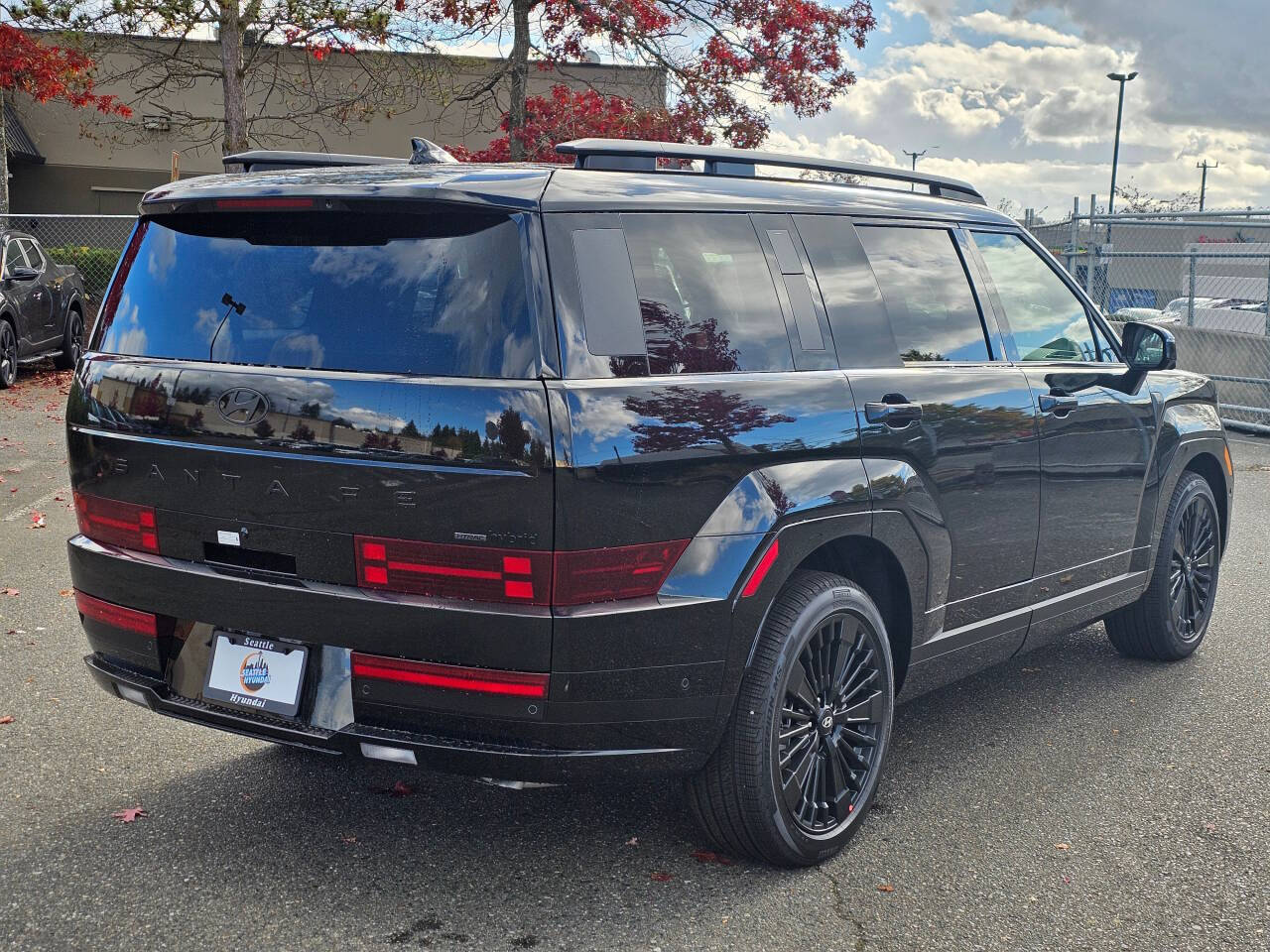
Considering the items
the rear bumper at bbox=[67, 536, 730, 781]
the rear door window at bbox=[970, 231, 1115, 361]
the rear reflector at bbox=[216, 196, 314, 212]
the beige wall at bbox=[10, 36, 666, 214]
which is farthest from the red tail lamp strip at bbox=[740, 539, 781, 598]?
the beige wall at bbox=[10, 36, 666, 214]

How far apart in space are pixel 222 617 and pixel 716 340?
4.86ft

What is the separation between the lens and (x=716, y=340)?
140 inches

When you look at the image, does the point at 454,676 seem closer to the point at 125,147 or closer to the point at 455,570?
the point at 455,570

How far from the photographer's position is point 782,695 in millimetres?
3572

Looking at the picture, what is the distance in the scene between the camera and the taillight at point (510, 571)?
10.1 feet

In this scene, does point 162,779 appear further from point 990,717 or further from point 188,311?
point 990,717

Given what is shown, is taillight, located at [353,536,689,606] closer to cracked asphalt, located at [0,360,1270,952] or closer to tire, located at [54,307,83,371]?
cracked asphalt, located at [0,360,1270,952]

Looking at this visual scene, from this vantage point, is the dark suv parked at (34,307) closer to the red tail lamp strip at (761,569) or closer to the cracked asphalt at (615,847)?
the cracked asphalt at (615,847)

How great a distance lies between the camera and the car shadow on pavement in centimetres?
334

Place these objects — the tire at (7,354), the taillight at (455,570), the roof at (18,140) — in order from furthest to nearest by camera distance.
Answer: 1. the roof at (18,140)
2. the tire at (7,354)
3. the taillight at (455,570)

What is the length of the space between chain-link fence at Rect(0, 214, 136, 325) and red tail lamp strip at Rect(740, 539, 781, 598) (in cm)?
1967

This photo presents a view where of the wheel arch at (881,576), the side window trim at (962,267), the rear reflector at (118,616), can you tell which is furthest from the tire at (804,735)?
the rear reflector at (118,616)

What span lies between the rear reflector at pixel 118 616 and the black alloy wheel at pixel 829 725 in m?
1.72

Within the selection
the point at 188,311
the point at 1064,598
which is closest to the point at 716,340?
the point at 188,311
